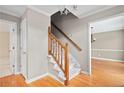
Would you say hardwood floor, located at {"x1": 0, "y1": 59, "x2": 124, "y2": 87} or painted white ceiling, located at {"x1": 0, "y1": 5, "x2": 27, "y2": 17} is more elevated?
painted white ceiling, located at {"x1": 0, "y1": 5, "x2": 27, "y2": 17}

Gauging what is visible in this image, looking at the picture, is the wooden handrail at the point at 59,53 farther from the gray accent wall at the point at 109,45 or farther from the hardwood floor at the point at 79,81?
the gray accent wall at the point at 109,45

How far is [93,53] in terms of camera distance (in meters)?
2.81

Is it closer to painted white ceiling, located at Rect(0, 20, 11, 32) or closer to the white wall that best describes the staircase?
the white wall

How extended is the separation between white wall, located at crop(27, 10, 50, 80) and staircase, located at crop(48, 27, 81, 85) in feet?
0.54

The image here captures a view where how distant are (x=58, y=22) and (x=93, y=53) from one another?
1.40 meters

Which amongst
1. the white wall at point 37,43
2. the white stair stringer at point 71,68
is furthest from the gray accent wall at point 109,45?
the white wall at point 37,43

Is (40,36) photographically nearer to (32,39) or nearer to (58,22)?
(32,39)

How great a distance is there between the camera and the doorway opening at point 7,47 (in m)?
1.56

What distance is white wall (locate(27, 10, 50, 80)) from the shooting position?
1.57m

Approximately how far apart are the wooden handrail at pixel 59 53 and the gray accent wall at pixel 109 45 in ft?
3.94

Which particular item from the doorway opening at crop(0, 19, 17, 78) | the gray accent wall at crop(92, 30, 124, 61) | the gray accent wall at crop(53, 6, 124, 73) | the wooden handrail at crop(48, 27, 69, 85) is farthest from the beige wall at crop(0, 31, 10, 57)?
the gray accent wall at crop(92, 30, 124, 61)

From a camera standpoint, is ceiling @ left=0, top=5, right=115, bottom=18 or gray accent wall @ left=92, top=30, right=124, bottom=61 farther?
gray accent wall @ left=92, top=30, right=124, bottom=61

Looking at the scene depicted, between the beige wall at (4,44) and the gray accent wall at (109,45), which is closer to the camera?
the beige wall at (4,44)
